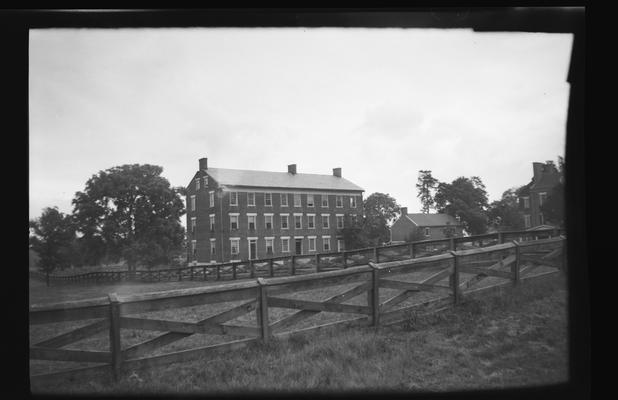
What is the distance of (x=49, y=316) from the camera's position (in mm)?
4094

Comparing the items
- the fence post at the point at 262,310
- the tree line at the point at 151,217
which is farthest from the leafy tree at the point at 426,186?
the fence post at the point at 262,310

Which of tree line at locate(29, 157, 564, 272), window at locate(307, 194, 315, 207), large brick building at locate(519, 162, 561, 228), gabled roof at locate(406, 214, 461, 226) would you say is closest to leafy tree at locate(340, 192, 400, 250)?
tree line at locate(29, 157, 564, 272)

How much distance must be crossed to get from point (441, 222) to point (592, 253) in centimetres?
461

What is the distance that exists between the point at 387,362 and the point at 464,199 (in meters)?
3.75

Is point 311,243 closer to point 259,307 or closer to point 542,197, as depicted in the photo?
point 259,307

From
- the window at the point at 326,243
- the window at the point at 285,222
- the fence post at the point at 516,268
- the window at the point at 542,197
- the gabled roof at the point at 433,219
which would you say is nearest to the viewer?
the window at the point at 542,197

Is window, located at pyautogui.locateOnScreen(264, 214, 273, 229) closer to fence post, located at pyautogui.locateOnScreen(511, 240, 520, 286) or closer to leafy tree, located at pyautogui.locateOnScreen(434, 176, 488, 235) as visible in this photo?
leafy tree, located at pyautogui.locateOnScreen(434, 176, 488, 235)

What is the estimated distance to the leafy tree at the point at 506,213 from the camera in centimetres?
656

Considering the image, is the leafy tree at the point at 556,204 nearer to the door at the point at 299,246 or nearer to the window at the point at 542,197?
the window at the point at 542,197

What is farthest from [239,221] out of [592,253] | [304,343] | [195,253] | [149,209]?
[592,253]

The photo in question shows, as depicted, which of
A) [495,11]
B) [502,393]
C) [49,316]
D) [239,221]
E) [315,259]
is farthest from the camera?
[315,259]

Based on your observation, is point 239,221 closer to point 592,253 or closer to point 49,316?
point 49,316

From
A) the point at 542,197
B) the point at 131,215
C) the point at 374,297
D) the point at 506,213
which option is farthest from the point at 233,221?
the point at 542,197

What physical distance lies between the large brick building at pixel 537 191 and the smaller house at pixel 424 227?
143cm
